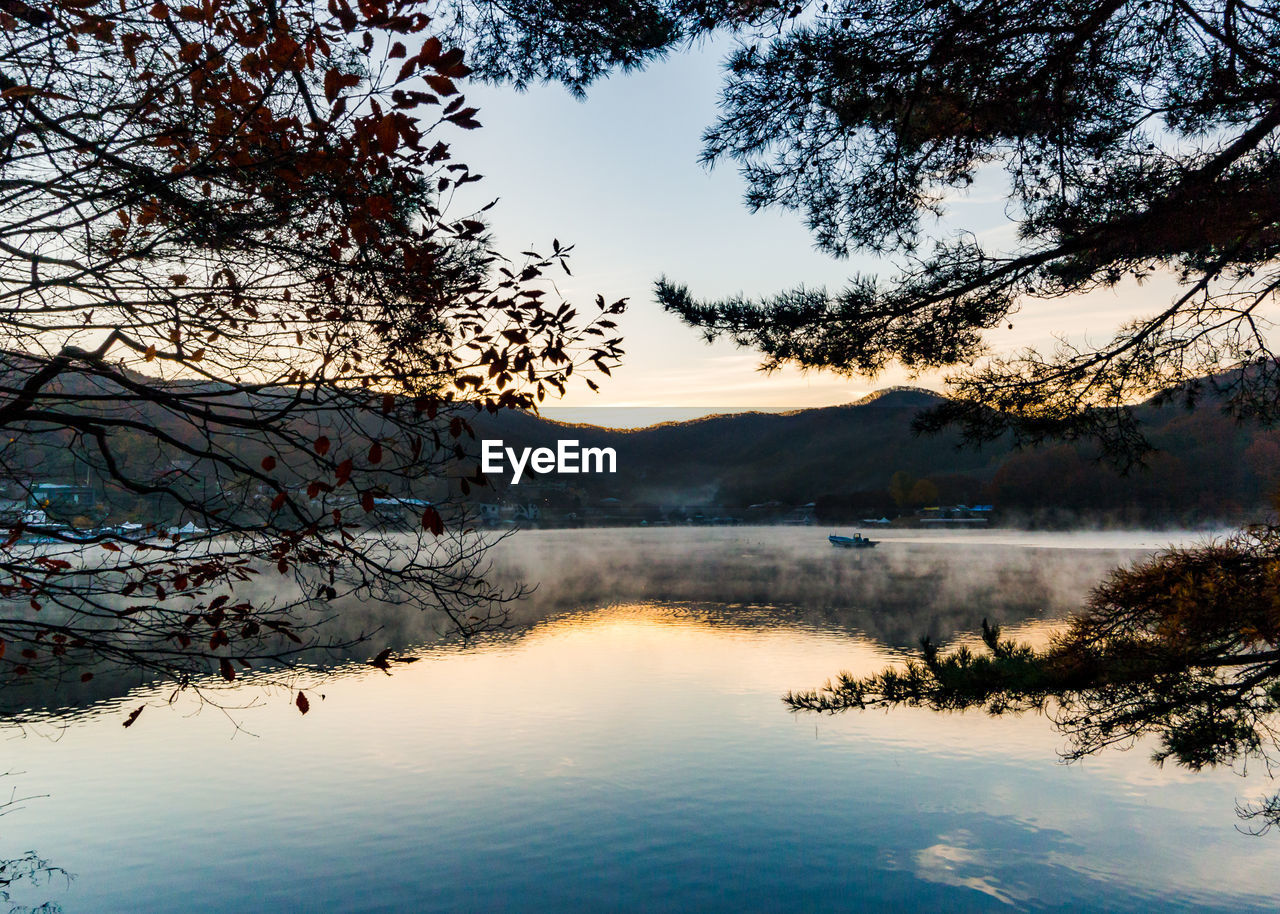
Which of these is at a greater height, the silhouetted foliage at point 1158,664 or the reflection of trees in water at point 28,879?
the silhouetted foliage at point 1158,664

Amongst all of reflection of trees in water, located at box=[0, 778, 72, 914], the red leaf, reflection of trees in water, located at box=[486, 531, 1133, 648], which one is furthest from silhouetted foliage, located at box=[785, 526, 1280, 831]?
reflection of trees in water, located at box=[486, 531, 1133, 648]

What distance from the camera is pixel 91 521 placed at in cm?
593

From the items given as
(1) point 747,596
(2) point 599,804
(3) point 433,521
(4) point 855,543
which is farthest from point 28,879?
(4) point 855,543

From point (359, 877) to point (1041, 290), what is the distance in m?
11.6

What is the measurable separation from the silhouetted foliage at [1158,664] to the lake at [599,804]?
3156mm

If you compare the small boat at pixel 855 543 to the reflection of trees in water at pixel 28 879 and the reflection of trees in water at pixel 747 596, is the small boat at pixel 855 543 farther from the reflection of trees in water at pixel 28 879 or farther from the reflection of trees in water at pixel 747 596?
the reflection of trees in water at pixel 28 879

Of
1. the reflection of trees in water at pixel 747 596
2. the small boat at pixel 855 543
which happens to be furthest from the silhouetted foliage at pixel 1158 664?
the small boat at pixel 855 543

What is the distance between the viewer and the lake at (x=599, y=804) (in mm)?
10383

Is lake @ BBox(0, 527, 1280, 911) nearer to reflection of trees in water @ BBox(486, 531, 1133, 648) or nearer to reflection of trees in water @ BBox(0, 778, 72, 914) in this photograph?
reflection of trees in water @ BBox(0, 778, 72, 914)

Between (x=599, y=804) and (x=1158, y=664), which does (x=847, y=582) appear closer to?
(x=599, y=804)

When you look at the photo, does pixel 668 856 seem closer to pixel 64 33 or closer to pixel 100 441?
pixel 100 441

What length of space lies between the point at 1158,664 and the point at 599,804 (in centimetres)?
919

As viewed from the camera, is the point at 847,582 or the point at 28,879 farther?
the point at 847,582

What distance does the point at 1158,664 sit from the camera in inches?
310
